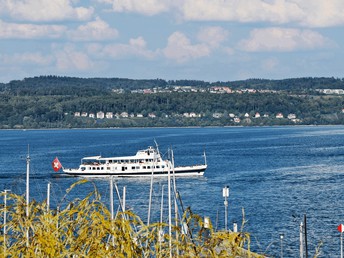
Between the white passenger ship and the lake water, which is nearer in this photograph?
the lake water

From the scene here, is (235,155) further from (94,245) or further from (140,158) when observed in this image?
(94,245)

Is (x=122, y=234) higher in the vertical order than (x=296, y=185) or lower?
higher

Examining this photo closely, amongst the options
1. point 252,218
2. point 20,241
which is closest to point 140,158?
point 252,218

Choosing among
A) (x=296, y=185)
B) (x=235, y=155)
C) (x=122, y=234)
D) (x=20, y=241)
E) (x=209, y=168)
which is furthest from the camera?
(x=235, y=155)

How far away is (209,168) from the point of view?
144750mm

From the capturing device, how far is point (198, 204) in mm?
90562

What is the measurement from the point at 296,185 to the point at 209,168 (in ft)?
116

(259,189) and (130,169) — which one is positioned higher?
(130,169)

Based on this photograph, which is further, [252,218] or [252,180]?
[252,180]

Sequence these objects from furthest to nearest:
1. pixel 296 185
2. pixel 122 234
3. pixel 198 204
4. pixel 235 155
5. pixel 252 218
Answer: pixel 235 155 → pixel 296 185 → pixel 198 204 → pixel 252 218 → pixel 122 234

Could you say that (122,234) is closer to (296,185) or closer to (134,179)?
(296,185)

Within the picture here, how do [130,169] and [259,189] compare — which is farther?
[130,169]

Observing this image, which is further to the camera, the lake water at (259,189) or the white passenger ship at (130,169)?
the white passenger ship at (130,169)

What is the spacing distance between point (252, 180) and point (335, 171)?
1933 cm
